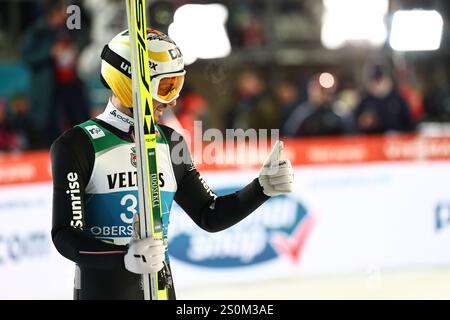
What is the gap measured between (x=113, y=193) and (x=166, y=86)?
399 millimetres

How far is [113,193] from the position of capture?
3.21 metres

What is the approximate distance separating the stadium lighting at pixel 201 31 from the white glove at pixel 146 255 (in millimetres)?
5384

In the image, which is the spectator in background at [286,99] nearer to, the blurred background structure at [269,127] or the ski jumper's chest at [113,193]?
the blurred background structure at [269,127]

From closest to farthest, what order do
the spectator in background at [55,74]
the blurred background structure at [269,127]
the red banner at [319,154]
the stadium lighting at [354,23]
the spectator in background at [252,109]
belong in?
the red banner at [319,154] < the blurred background structure at [269,127] < the spectator in background at [55,74] < the spectator in background at [252,109] < the stadium lighting at [354,23]

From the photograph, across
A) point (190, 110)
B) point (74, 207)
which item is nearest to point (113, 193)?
point (74, 207)

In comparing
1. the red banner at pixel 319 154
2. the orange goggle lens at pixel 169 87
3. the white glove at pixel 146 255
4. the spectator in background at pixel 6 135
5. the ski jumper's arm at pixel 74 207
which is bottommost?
the white glove at pixel 146 255

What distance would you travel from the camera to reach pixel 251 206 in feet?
10.9

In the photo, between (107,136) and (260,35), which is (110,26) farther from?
(107,136)

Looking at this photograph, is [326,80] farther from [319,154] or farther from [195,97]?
[195,97]

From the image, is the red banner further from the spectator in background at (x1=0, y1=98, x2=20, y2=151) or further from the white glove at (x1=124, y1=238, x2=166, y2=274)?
the white glove at (x1=124, y1=238, x2=166, y2=274)

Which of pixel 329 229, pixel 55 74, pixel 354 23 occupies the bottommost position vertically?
pixel 329 229

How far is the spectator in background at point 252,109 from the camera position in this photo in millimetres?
8531

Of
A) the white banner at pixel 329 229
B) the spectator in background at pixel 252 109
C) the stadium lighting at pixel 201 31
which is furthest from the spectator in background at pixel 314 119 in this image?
the stadium lighting at pixel 201 31

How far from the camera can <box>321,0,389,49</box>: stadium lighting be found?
35.2ft
